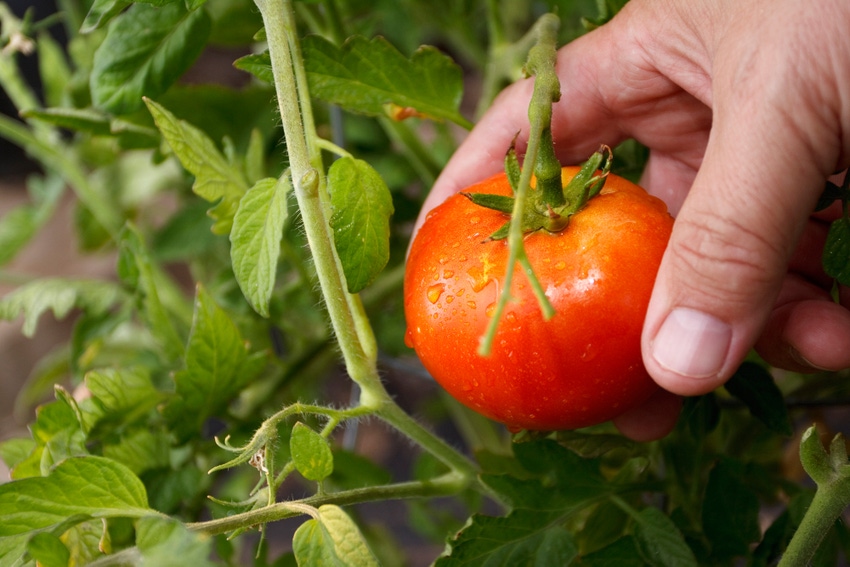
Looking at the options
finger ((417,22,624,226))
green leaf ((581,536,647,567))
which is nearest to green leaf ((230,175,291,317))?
finger ((417,22,624,226))

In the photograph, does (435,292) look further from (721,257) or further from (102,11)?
(102,11)

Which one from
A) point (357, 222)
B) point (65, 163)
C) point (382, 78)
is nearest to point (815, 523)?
point (357, 222)

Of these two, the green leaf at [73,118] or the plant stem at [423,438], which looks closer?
the plant stem at [423,438]

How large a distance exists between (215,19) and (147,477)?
476mm

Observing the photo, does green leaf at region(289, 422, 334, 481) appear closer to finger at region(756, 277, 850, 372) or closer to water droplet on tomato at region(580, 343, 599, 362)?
water droplet on tomato at region(580, 343, 599, 362)

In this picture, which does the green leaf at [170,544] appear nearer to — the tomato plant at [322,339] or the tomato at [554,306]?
the tomato plant at [322,339]

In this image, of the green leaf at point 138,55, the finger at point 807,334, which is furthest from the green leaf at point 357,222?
the finger at point 807,334

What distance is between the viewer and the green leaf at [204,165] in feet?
1.80

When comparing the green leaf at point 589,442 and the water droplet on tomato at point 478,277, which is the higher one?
the water droplet on tomato at point 478,277

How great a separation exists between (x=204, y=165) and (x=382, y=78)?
0.54ft

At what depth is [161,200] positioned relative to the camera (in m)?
1.56

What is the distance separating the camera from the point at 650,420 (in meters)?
0.63

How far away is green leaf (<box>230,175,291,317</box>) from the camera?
516mm

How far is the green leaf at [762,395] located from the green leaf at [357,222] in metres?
0.31
